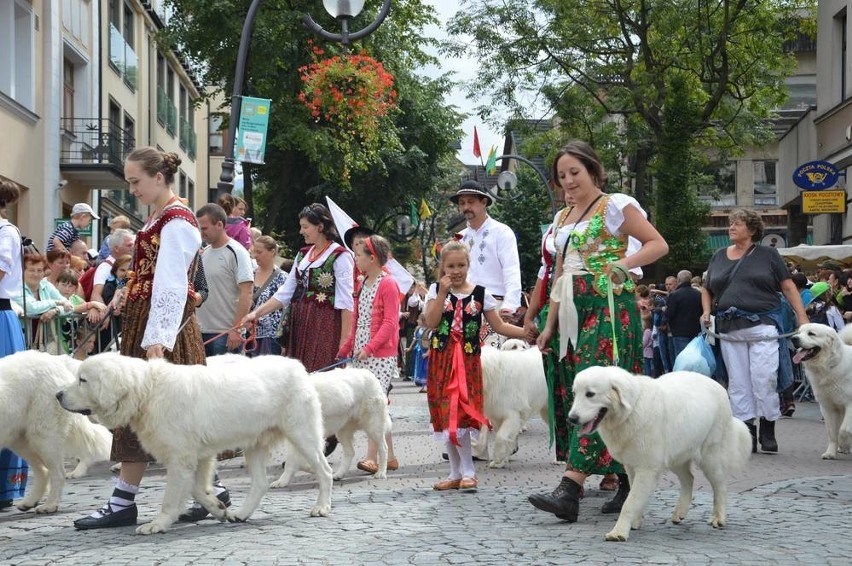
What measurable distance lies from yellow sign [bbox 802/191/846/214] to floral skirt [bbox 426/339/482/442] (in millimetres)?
17334

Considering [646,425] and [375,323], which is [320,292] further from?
[646,425]

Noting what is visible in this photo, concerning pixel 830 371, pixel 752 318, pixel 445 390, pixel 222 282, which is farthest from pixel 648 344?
pixel 445 390

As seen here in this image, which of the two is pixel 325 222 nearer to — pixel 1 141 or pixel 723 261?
pixel 723 261

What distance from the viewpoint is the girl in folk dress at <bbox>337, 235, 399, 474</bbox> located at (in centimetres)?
972

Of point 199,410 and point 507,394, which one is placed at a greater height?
point 199,410

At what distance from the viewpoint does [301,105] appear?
31594 millimetres

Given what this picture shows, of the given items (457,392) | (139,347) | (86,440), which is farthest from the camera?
(457,392)

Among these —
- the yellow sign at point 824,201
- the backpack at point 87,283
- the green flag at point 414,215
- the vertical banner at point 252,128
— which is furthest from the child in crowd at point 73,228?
the green flag at point 414,215

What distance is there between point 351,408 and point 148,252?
2.83 meters

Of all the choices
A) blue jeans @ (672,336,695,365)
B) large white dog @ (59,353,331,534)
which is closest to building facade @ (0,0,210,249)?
blue jeans @ (672,336,695,365)

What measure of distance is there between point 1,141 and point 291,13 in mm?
8788

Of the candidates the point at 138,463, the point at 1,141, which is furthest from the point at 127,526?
the point at 1,141

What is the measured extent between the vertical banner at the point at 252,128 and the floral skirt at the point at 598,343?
9.47 meters

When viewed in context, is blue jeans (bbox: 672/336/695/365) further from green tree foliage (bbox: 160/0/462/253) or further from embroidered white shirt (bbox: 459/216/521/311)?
green tree foliage (bbox: 160/0/462/253)
